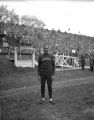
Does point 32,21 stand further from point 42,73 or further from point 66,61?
point 42,73

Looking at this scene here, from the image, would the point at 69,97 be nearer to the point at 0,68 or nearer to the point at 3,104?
the point at 3,104

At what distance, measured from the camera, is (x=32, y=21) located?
45281 mm

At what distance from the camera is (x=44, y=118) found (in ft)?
19.5

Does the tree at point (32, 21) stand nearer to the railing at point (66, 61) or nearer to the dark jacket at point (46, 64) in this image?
the railing at point (66, 61)

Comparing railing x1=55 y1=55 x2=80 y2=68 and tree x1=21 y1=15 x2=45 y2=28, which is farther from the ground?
tree x1=21 y1=15 x2=45 y2=28

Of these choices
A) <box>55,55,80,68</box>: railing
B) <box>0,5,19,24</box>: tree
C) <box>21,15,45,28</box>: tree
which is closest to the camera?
<box>55,55,80,68</box>: railing

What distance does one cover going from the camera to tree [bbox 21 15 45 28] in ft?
138

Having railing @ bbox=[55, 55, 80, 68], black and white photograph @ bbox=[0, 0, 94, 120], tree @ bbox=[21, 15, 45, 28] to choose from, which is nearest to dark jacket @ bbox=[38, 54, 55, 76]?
black and white photograph @ bbox=[0, 0, 94, 120]

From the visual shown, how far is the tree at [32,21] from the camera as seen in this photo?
1660 inches

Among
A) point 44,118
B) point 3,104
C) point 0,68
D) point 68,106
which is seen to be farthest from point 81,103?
point 0,68

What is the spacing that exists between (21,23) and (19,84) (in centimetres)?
2683

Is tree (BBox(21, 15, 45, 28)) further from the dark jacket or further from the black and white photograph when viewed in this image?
the dark jacket

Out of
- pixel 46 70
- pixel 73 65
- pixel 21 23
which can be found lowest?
pixel 73 65

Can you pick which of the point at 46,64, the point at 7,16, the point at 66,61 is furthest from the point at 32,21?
the point at 46,64
